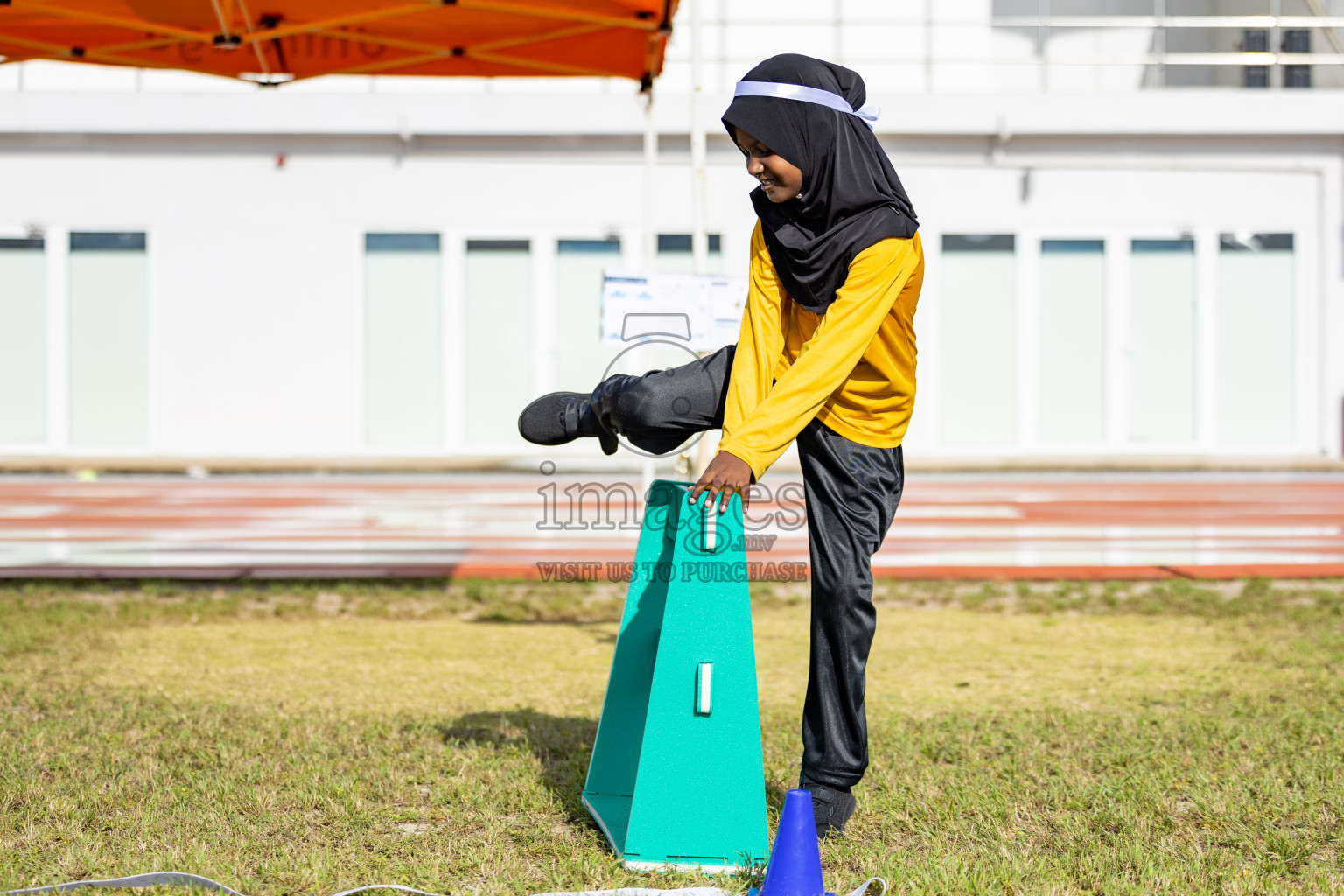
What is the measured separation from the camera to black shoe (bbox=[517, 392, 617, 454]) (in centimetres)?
337

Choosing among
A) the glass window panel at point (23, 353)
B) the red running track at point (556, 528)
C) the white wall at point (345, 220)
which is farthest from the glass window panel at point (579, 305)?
the glass window panel at point (23, 353)

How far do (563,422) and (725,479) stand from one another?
798 mm

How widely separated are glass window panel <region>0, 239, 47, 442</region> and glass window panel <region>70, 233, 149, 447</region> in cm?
39

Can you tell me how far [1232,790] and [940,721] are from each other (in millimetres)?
1042

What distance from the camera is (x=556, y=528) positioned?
10.5m

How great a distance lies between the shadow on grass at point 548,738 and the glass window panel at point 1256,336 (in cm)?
1341

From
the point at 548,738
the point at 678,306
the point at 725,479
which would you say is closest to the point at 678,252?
the point at 678,306

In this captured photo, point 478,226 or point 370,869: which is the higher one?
point 478,226

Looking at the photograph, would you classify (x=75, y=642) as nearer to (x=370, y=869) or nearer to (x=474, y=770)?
(x=474, y=770)

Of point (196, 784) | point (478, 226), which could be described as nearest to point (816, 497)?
point (196, 784)

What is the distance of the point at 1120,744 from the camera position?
404cm

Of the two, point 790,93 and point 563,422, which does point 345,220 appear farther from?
point 790,93

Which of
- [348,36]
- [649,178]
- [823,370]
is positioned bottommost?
[823,370]

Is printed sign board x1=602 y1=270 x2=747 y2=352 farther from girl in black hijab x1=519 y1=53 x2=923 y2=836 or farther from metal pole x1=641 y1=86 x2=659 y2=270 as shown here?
girl in black hijab x1=519 y1=53 x2=923 y2=836
